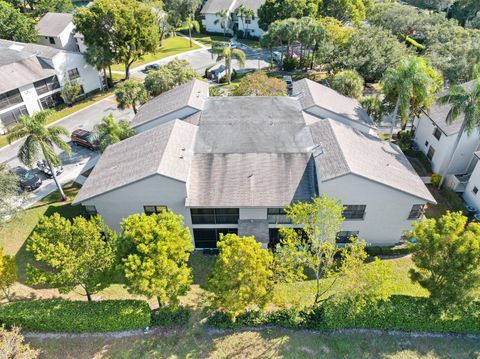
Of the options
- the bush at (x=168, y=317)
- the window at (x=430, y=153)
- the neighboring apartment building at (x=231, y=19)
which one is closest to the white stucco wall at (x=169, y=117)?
the bush at (x=168, y=317)

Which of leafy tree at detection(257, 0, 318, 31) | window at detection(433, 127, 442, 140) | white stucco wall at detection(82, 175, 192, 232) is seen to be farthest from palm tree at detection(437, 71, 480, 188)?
leafy tree at detection(257, 0, 318, 31)

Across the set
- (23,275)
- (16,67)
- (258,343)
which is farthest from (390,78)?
(16,67)

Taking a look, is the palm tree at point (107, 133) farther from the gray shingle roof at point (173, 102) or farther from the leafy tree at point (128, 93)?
the leafy tree at point (128, 93)

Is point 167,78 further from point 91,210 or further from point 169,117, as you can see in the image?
point 91,210

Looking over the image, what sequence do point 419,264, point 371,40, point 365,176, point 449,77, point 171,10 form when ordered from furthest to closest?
point 171,10 → point 371,40 → point 449,77 → point 365,176 → point 419,264

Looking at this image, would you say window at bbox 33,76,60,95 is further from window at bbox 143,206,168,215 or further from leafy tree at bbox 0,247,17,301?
leafy tree at bbox 0,247,17,301

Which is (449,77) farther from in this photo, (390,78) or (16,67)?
(16,67)
